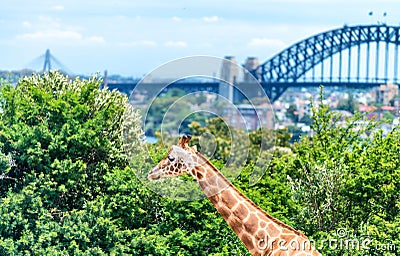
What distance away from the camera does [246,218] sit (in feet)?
35.9

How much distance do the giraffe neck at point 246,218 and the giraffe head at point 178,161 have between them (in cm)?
13

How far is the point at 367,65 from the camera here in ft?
269

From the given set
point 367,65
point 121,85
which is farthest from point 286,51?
point 121,85

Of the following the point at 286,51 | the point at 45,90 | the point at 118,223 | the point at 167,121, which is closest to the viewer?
the point at 167,121

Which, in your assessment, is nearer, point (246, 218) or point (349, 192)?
point (246, 218)

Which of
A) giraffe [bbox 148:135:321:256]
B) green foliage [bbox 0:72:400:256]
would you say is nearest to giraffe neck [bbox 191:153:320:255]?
giraffe [bbox 148:135:321:256]

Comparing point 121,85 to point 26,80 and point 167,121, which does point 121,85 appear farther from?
point 167,121

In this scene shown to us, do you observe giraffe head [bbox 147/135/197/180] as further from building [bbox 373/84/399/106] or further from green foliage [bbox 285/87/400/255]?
building [bbox 373/84/399/106]

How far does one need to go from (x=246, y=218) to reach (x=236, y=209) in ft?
A: 0.61

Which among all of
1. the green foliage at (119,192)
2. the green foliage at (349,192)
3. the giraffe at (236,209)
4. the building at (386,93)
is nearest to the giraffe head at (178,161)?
the giraffe at (236,209)

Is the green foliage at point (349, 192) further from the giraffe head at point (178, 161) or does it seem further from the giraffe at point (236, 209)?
the giraffe head at point (178, 161)

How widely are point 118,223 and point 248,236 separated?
581 centimetres

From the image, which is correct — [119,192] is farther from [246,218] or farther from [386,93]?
→ [386,93]

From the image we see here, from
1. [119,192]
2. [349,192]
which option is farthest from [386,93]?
[119,192]
